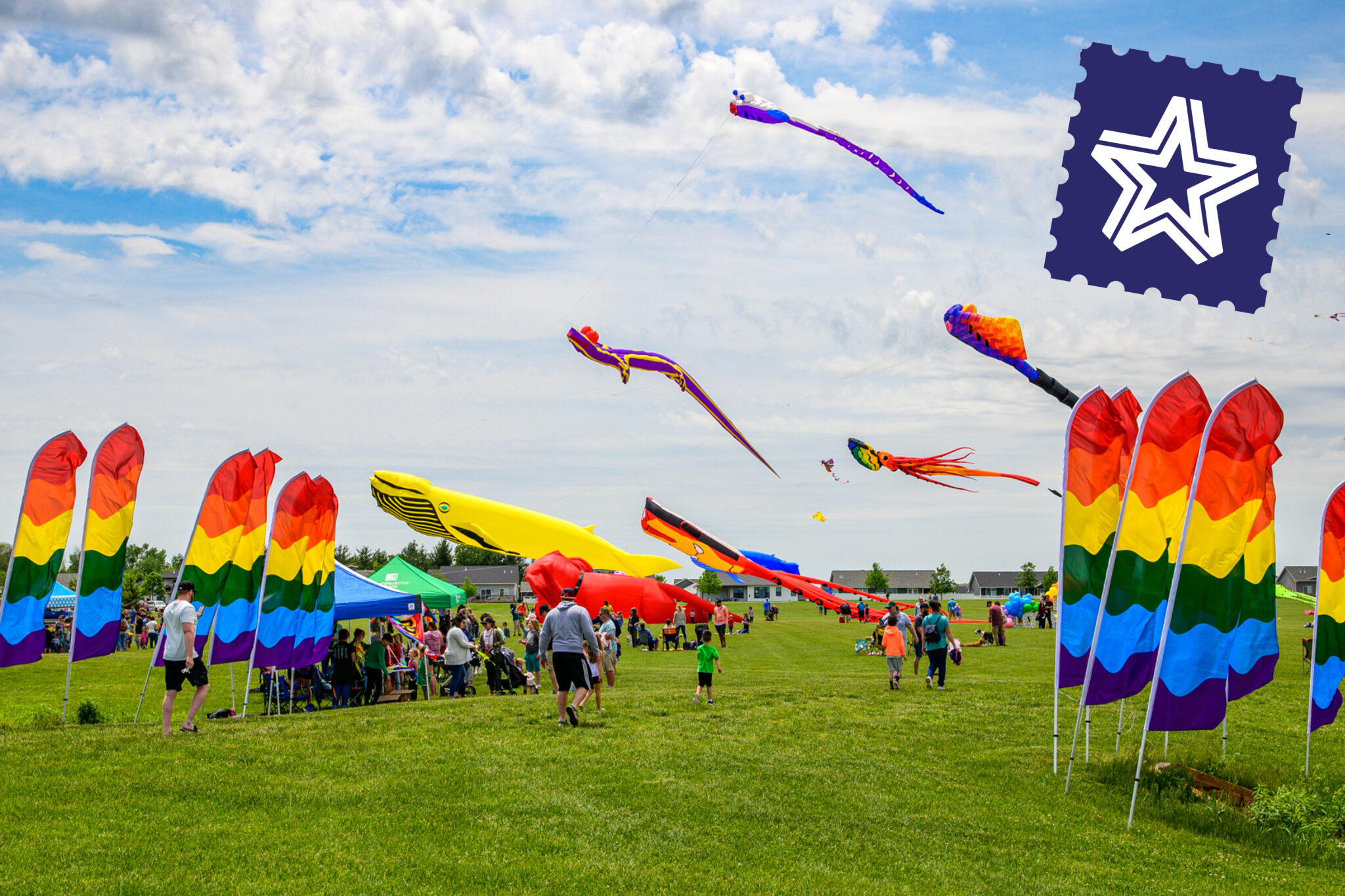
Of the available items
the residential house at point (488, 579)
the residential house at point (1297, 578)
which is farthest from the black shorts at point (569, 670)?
the residential house at point (1297, 578)

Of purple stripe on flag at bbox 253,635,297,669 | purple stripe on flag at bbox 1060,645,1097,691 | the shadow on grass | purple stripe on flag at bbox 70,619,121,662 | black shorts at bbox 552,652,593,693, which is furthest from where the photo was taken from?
purple stripe on flag at bbox 253,635,297,669

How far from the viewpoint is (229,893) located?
248 inches

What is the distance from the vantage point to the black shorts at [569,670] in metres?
12.1

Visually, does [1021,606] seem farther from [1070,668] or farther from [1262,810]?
[1262,810]

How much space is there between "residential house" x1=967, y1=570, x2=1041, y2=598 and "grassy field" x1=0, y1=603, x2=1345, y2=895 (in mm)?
129836

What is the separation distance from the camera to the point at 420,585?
83.8 feet

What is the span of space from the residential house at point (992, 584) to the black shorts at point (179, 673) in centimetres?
13277

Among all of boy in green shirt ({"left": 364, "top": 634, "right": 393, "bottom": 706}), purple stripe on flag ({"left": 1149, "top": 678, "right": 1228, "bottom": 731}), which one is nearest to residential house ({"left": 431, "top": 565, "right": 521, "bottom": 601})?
boy in green shirt ({"left": 364, "top": 634, "right": 393, "bottom": 706})

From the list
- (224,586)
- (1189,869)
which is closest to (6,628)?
(224,586)

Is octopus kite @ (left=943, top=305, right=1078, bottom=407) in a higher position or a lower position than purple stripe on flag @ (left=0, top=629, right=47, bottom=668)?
higher

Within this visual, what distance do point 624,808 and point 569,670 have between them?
151 inches

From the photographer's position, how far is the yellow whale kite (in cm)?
3634

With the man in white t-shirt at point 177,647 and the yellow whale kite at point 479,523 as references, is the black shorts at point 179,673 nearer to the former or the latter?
the man in white t-shirt at point 177,647

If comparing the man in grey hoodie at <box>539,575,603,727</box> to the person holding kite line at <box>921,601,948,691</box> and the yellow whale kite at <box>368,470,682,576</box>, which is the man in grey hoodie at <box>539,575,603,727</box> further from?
the yellow whale kite at <box>368,470,682,576</box>
